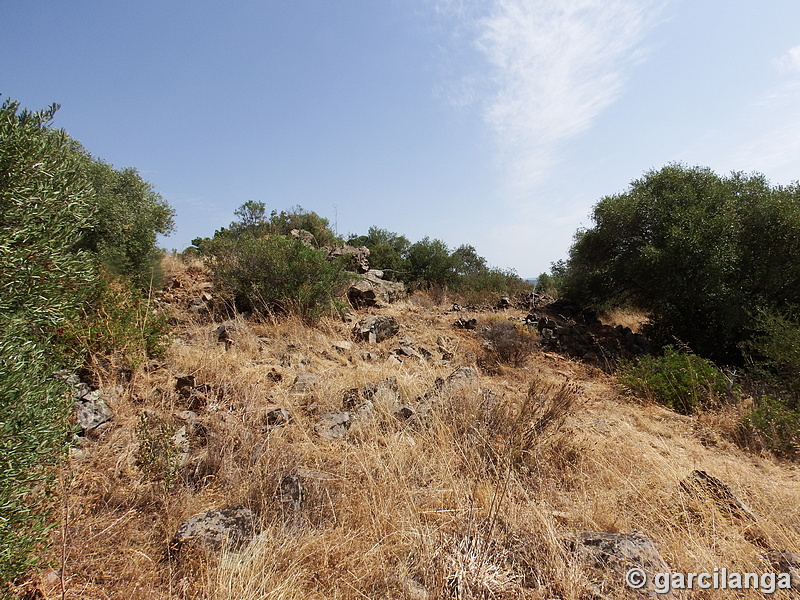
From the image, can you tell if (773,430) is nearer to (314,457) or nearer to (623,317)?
(314,457)

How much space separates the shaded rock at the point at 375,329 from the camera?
732cm

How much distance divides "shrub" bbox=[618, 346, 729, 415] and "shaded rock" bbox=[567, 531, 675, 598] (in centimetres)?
387

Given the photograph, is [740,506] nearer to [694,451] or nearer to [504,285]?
[694,451]

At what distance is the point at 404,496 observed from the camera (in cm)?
261

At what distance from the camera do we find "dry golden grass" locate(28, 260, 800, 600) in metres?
1.98

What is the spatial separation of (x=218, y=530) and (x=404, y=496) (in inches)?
46.6

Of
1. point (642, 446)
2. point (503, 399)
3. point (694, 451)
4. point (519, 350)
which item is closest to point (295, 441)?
point (503, 399)

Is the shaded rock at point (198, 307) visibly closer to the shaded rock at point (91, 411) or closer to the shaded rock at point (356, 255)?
the shaded rock at point (91, 411)

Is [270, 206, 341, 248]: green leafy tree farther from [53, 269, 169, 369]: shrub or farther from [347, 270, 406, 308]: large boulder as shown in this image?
[53, 269, 169, 369]: shrub

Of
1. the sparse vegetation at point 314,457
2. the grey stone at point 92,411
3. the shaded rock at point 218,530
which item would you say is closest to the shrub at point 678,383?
the sparse vegetation at point 314,457

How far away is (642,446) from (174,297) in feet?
28.9

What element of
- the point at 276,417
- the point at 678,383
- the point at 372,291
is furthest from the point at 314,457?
the point at 372,291

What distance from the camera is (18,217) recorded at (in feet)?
6.49

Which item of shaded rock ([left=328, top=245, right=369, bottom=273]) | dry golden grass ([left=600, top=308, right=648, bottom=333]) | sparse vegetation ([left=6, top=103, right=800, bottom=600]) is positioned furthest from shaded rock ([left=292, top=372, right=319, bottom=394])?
dry golden grass ([left=600, top=308, right=648, bottom=333])
